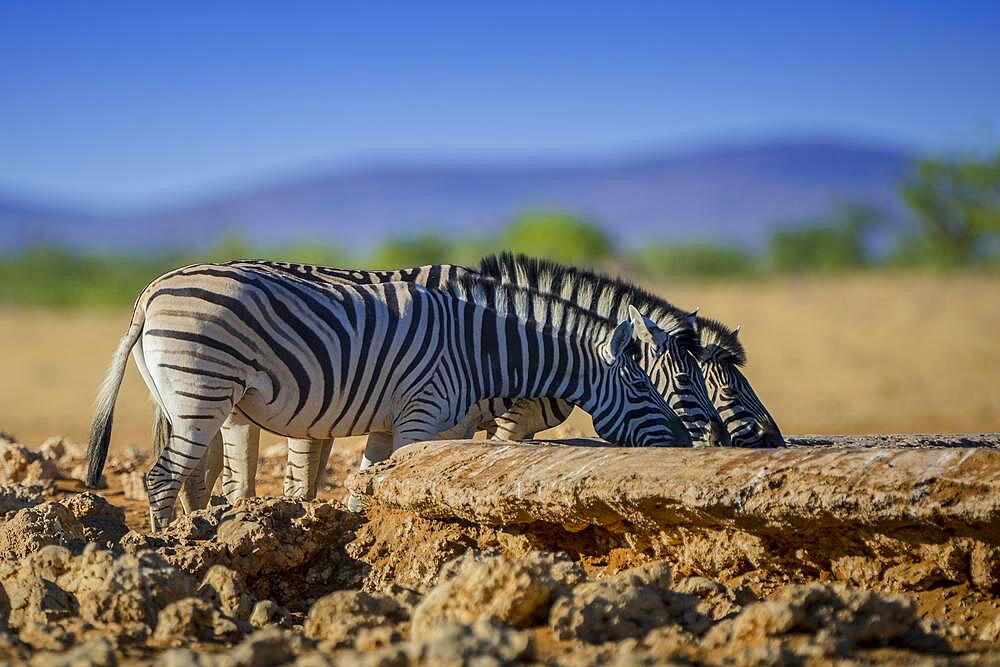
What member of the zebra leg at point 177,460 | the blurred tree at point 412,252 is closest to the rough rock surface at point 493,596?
the zebra leg at point 177,460

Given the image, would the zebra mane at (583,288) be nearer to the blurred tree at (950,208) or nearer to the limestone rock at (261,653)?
the limestone rock at (261,653)

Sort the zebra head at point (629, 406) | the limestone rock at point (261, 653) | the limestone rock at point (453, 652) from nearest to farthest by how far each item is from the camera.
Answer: the limestone rock at point (453, 652) → the limestone rock at point (261, 653) → the zebra head at point (629, 406)

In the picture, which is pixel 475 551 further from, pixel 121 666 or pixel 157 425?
pixel 157 425

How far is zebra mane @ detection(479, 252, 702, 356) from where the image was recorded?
288 inches

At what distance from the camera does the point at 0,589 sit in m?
4.50

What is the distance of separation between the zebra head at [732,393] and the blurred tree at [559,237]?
89.5 feet

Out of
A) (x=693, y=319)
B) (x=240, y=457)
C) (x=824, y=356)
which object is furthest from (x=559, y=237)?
(x=240, y=457)

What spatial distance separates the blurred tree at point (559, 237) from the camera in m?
37.0

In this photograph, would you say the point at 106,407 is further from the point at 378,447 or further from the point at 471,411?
the point at 471,411

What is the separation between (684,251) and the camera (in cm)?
4591

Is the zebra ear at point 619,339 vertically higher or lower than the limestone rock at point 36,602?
higher

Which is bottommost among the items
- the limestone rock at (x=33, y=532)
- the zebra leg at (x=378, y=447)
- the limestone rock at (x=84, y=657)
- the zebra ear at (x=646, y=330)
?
the limestone rock at (x=84, y=657)

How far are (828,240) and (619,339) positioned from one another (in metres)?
41.7

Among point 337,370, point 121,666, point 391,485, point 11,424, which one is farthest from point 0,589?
point 11,424
